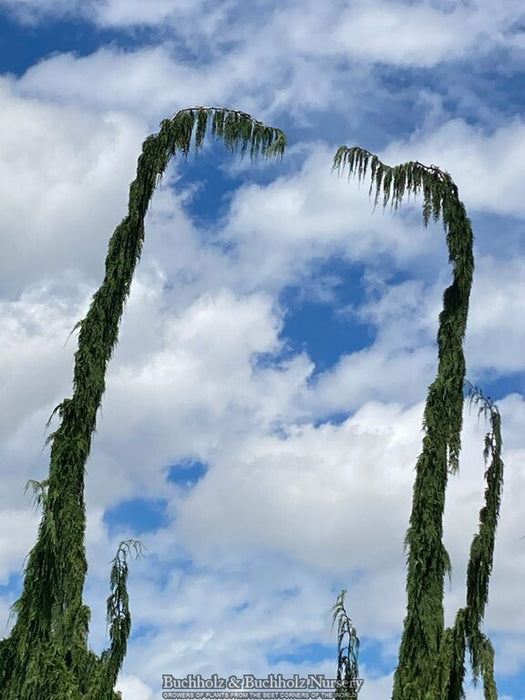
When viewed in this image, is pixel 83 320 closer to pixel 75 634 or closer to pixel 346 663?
pixel 75 634

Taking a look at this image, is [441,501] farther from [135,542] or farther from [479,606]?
[135,542]

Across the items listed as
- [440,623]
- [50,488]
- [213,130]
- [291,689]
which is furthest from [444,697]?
[213,130]

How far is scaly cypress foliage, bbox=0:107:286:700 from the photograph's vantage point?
55.7 feet

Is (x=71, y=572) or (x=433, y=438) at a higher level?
(x=433, y=438)

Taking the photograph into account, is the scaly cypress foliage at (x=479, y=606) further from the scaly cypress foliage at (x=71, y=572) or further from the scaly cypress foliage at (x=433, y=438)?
the scaly cypress foliage at (x=71, y=572)

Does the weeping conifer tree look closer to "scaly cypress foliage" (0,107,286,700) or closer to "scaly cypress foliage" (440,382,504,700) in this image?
"scaly cypress foliage" (440,382,504,700)

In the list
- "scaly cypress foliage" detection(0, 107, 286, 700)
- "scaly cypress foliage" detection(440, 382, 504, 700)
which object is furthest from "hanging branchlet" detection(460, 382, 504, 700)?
"scaly cypress foliage" detection(0, 107, 286, 700)

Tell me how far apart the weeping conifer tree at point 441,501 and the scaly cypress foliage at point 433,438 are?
2 cm

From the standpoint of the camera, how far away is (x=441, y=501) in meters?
18.8

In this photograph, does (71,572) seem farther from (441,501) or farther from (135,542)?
(441,501)

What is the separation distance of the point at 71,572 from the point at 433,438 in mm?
6797

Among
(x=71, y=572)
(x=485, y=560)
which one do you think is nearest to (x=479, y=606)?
(x=485, y=560)

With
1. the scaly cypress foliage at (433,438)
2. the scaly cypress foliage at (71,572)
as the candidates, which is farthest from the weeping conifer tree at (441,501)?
the scaly cypress foliage at (71,572)

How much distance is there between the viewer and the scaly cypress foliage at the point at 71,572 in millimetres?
16984
